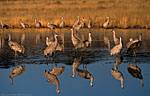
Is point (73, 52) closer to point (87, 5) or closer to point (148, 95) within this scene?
point (148, 95)

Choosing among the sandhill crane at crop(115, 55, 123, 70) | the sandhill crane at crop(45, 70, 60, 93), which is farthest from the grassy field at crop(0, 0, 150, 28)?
the sandhill crane at crop(45, 70, 60, 93)

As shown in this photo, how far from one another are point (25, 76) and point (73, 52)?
18.0 ft

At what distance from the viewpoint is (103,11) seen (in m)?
32.5

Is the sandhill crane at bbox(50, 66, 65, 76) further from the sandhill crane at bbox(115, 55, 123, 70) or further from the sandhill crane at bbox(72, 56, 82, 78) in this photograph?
the sandhill crane at bbox(115, 55, 123, 70)

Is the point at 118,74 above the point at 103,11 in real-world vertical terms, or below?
below

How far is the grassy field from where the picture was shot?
29.9 meters

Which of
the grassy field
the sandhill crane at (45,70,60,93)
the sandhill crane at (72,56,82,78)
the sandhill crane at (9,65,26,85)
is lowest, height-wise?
the sandhill crane at (45,70,60,93)

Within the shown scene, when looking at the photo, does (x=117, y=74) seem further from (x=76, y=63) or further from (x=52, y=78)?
(x=76, y=63)

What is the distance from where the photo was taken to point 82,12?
32.6 meters

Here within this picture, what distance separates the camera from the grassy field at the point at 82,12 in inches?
1177

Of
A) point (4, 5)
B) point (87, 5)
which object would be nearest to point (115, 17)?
point (87, 5)

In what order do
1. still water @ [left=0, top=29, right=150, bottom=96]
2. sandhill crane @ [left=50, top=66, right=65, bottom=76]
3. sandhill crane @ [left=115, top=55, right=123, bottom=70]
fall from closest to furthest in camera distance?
still water @ [left=0, top=29, right=150, bottom=96]
sandhill crane @ [left=50, top=66, right=65, bottom=76]
sandhill crane @ [left=115, top=55, right=123, bottom=70]

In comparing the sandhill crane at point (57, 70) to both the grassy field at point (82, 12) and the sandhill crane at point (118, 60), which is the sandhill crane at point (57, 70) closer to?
the sandhill crane at point (118, 60)

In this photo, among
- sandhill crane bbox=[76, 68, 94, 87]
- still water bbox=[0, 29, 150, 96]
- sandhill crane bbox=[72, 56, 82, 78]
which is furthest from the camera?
sandhill crane bbox=[72, 56, 82, 78]
